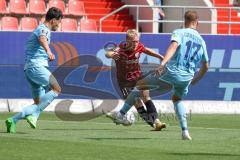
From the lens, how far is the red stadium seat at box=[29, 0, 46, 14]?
28.3 metres

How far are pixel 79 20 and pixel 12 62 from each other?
198 inches

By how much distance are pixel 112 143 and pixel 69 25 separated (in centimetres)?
1569

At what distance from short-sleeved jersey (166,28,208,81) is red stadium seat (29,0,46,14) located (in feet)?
48.0

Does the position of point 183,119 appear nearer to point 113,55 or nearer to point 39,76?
point 39,76

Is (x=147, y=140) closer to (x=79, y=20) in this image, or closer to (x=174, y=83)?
(x=174, y=83)

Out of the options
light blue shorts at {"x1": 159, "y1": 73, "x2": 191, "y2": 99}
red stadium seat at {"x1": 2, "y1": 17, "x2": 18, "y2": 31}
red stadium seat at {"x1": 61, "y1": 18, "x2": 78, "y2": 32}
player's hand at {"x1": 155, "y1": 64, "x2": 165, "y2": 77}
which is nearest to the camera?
player's hand at {"x1": 155, "y1": 64, "x2": 165, "y2": 77}

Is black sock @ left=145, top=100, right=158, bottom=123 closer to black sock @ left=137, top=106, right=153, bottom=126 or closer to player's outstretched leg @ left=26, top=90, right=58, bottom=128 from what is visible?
black sock @ left=137, top=106, right=153, bottom=126

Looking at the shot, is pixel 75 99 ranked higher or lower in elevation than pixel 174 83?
lower

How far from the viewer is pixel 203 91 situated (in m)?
25.8

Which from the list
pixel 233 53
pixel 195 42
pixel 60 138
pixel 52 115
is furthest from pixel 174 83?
pixel 233 53

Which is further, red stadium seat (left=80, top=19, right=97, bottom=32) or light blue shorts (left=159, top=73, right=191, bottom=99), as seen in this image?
red stadium seat (left=80, top=19, right=97, bottom=32)

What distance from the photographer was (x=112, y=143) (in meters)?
13.1

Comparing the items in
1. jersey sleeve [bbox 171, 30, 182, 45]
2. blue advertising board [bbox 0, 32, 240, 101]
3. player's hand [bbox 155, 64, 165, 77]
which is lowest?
blue advertising board [bbox 0, 32, 240, 101]

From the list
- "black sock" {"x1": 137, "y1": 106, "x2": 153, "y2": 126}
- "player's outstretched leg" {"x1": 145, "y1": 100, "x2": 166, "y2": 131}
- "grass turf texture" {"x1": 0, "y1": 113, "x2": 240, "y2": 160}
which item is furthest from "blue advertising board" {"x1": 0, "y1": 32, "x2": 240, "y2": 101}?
"player's outstretched leg" {"x1": 145, "y1": 100, "x2": 166, "y2": 131}
